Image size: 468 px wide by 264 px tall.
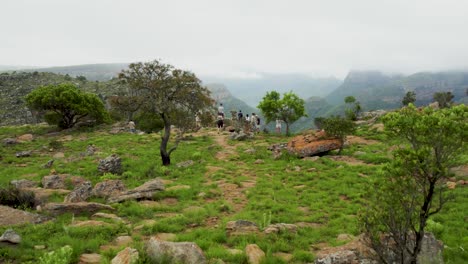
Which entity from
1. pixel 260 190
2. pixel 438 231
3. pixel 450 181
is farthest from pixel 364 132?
pixel 438 231

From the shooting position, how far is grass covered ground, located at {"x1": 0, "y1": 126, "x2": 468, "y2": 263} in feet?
36.6

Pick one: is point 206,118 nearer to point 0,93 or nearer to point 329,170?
point 329,170

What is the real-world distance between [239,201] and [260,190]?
2.28 m

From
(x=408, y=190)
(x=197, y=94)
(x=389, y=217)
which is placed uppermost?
(x=197, y=94)

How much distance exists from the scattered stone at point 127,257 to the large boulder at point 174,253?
0.42 meters

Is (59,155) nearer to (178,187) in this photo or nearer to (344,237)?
(178,187)

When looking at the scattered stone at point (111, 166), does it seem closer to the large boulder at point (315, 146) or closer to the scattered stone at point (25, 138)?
the large boulder at point (315, 146)

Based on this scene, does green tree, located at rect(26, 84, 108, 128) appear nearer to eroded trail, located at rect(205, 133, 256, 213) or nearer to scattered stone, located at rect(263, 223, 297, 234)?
eroded trail, located at rect(205, 133, 256, 213)

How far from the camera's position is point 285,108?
47.1m

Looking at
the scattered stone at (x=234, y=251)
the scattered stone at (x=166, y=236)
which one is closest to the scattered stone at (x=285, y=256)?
the scattered stone at (x=234, y=251)

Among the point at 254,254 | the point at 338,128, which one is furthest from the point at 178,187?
the point at 338,128

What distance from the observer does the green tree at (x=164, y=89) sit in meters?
26.3

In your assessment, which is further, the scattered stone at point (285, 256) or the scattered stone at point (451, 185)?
the scattered stone at point (451, 185)

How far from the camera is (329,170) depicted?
940 inches
